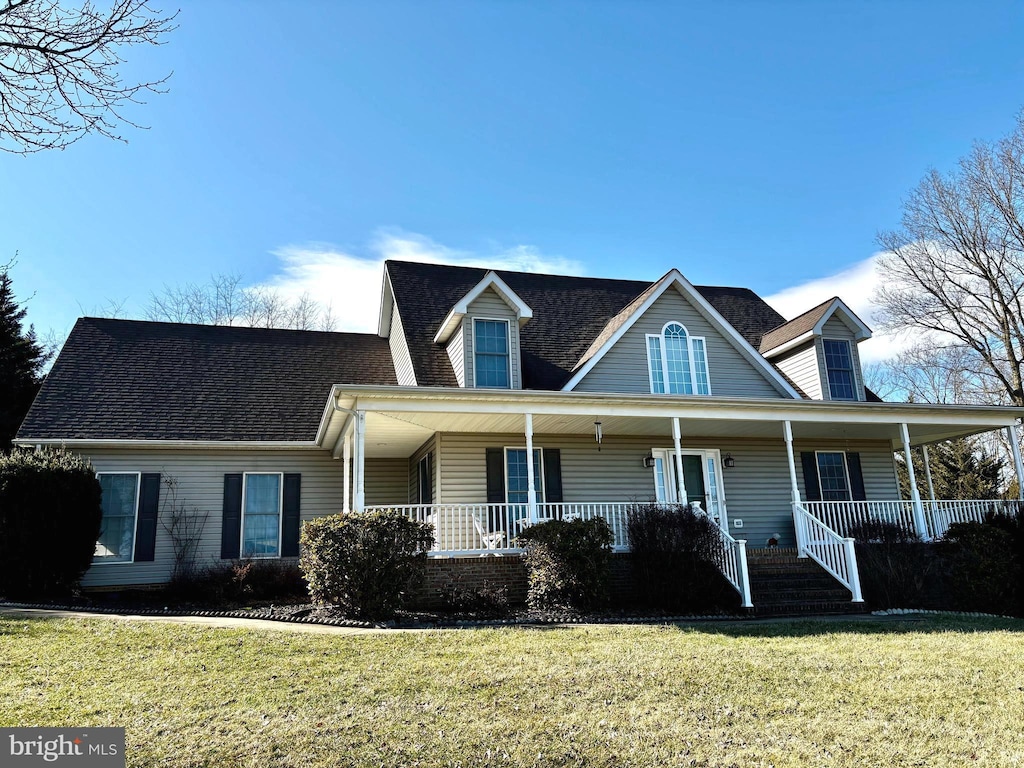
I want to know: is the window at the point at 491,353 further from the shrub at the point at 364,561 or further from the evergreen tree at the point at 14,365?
the evergreen tree at the point at 14,365

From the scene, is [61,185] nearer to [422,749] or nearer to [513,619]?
[422,749]

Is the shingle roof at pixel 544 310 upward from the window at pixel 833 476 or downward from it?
upward

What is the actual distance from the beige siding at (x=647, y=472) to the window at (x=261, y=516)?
407cm

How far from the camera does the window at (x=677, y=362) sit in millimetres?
17188

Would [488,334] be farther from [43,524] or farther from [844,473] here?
[844,473]

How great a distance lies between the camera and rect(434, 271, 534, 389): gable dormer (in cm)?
1603

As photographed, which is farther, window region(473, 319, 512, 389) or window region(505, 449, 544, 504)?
window region(473, 319, 512, 389)

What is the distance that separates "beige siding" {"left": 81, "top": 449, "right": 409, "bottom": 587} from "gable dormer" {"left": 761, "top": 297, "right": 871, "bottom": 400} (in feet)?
37.5

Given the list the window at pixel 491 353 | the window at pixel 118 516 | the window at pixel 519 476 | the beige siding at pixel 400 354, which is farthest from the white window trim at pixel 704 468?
the window at pixel 118 516

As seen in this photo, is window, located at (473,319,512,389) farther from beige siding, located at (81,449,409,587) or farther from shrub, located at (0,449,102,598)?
shrub, located at (0,449,102,598)

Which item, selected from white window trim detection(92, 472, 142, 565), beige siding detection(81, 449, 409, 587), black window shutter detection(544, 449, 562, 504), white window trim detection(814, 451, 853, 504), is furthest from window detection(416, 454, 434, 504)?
white window trim detection(814, 451, 853, 504)

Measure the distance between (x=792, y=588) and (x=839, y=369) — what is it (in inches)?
280

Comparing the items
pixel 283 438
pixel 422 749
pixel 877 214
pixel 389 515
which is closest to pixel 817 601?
pixel 389 515

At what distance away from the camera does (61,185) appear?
657 cm
